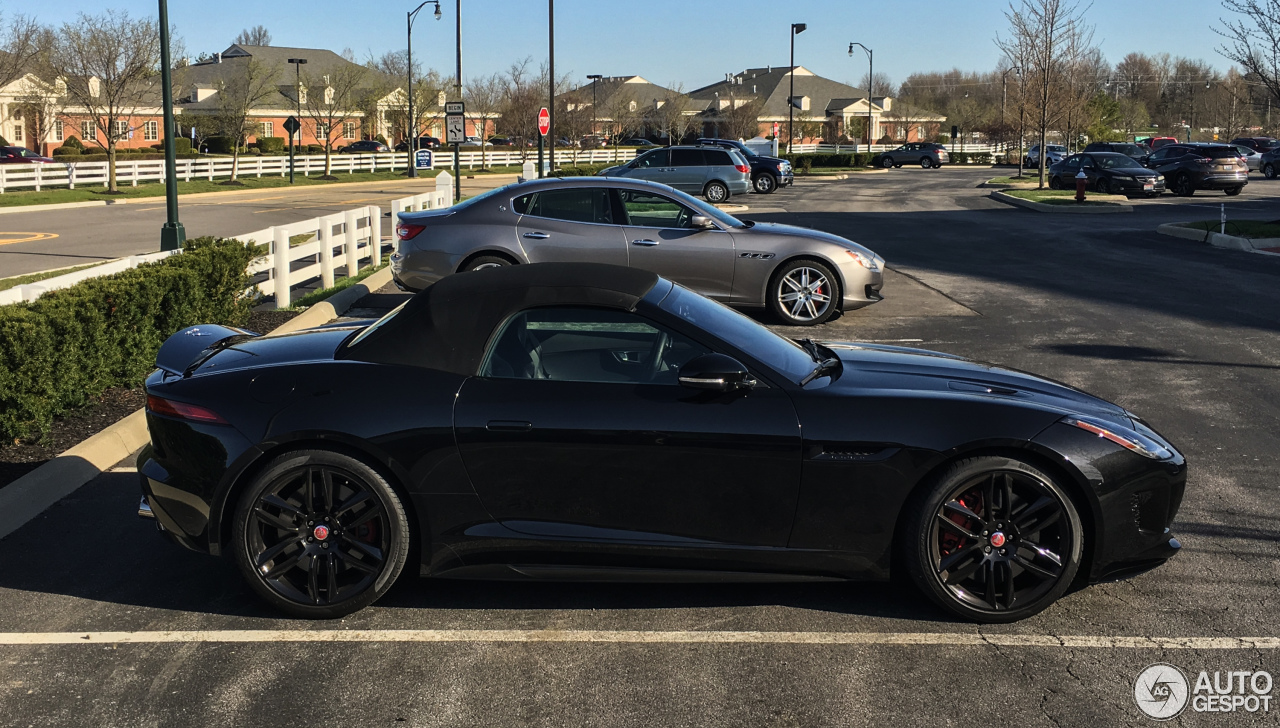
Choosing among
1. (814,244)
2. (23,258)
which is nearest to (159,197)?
(23,258)

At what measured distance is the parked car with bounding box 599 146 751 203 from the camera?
3422cm

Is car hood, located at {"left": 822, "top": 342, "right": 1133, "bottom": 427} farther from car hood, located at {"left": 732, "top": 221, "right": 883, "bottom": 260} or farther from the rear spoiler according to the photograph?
car hood, located at {"left": 732, "top": 221, "right": 883, "bottom": 260}

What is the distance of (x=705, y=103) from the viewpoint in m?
103

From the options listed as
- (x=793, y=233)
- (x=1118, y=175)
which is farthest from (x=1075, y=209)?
(x=793, y=233)

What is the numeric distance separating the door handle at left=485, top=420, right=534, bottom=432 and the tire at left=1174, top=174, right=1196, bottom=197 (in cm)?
3890

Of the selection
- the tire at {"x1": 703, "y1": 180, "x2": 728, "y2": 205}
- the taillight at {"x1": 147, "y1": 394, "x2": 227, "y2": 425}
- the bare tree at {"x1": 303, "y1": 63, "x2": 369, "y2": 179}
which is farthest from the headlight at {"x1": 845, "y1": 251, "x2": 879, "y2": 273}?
the bare tree at {"x1": 303, "y1": 63, "x2": 369, "y2": 179}

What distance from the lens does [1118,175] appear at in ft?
119

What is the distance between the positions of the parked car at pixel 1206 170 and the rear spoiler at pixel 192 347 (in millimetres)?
38494

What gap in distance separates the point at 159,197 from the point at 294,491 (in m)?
35.5

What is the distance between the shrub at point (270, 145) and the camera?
7269 centimetres

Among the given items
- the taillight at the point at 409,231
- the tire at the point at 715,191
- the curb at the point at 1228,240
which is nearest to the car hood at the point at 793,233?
the taillight at the point at 409,231

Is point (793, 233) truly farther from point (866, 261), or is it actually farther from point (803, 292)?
point (866, 261)

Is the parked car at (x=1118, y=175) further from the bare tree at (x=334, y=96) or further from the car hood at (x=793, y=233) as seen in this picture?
the bare tree at (x=334, y=96)

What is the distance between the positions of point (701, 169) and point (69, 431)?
28.6 meters
